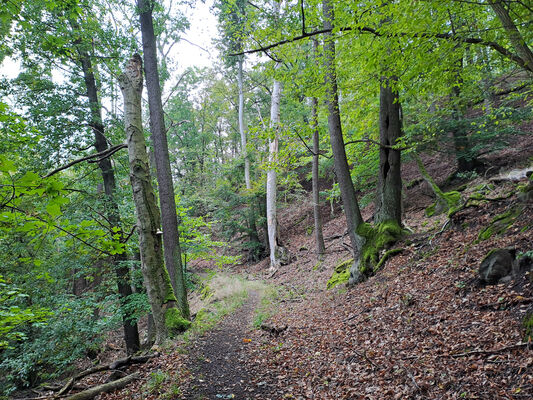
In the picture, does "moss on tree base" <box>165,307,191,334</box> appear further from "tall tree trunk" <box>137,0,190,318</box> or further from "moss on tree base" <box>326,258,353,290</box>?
"moss on tree base" <box>326,258,353,290</box>

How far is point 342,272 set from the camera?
9.09 m

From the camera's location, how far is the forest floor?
3.12m

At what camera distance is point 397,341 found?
165 inches

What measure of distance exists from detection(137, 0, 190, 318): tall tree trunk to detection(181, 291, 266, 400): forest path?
1745 mm

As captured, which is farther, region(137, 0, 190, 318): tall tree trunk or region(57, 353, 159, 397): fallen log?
region(137, 0, 190, 318): tall tree trunk

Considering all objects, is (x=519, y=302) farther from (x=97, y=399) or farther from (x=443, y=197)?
(x=443, y=197)

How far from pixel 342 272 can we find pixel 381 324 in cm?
424

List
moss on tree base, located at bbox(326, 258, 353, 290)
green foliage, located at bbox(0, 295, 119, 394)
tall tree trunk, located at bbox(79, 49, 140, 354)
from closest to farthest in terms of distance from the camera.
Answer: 1. green foliage, located at bbox(0, 295, 119, 394)
2. moss on tree base, located at bbox(326, 258, 353, 290)
3. tall tree trunk, located at bbox(79, 49, 140, 354)

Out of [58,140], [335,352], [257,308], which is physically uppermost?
[58,140]

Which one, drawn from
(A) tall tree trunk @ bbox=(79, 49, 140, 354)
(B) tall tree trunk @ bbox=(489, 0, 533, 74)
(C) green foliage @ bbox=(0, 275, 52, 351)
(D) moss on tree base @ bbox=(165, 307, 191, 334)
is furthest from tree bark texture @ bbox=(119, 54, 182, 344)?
(B) tall tree trunk @ bbox=(489, 0, 533, 74)

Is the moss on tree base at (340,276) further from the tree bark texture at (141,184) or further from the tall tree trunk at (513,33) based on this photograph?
the tall tree trunk at (513,33)

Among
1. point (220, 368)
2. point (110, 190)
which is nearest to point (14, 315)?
point (220, 368)

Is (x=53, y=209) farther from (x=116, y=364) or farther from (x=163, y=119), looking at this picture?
(x=163, y=119)

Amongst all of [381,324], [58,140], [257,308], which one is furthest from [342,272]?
[58,140]
